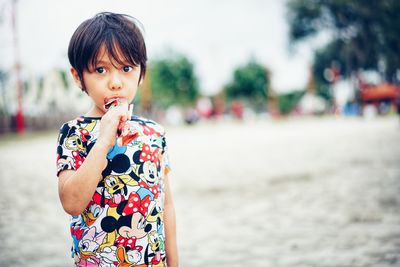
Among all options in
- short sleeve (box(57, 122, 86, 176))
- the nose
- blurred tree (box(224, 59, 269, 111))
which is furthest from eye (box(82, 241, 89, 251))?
blurred tree (box(224, 59, 269, 111))

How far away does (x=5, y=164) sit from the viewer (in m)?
9.02

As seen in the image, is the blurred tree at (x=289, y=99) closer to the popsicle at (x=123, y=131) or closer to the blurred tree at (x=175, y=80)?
the blurred tree at (x=175, y=80)

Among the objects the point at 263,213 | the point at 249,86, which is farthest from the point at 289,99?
the point at 263,213

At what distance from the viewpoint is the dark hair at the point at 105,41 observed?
1354 millimetres

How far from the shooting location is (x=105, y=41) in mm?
1357

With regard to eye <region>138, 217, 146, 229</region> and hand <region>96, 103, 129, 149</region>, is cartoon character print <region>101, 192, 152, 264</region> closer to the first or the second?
eye <region>138, 217, 146, 229</region>

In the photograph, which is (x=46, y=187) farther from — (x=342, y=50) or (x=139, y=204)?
(x=342, y=50)

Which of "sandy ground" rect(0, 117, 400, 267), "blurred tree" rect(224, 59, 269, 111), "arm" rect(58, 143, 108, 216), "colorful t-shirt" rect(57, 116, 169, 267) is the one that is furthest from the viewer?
"blurred tree" rect(224, 59, 269, 111)

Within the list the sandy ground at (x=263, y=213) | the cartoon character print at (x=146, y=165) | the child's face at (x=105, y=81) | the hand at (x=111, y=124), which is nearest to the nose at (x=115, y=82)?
the child's face at (x=105, y=81)

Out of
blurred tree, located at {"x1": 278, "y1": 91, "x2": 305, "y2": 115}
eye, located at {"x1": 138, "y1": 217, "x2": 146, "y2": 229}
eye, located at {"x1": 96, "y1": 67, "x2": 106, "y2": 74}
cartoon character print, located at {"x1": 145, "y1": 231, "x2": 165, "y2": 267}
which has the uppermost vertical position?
blurred tree, located at {"x1": 278, "y1": 91, "x2": 305, "y2": 115}

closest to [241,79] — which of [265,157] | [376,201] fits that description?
[265,157]

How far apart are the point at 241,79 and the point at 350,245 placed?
202ft

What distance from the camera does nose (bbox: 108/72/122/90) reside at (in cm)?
134

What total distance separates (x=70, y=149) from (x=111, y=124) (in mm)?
177
